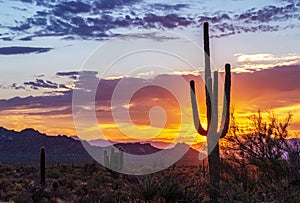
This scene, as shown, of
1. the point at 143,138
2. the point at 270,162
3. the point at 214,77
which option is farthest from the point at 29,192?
the point at 270,162

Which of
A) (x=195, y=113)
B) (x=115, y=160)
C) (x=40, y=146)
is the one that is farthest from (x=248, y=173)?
(x=40, y=146)

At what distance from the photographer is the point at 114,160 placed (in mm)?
36844

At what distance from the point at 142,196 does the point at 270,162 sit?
13.4 feet

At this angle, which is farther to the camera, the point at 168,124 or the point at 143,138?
the point at 143,138

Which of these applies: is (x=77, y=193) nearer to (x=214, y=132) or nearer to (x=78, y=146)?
(x=214, y=132)

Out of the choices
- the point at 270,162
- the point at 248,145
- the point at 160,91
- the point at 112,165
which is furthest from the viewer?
A: the point at 112,165

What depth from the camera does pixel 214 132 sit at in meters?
18.8

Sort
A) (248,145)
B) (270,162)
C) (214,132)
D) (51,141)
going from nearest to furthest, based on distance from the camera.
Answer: (270,162) < (248,145) < (214,132) < (51,141)

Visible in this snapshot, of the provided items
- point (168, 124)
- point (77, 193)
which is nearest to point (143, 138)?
point (168, 124)

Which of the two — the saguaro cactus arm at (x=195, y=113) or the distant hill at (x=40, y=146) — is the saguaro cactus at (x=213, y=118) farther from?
the distant hill at (x=40, y=146)

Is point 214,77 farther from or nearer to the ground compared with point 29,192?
farther from the ground

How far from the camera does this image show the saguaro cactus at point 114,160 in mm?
35397

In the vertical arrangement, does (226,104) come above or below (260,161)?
above

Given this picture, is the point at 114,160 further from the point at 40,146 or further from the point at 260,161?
the point at 40,146
